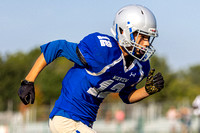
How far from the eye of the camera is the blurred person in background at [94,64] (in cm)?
410

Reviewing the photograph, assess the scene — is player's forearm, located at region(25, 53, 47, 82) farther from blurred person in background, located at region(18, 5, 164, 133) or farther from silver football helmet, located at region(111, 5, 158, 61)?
silver football helmet, located at region(111, 5, 158, 61)

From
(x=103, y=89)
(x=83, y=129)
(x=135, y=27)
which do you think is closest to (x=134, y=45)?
(x=135, y=27)

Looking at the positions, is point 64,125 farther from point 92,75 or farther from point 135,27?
point 135,27

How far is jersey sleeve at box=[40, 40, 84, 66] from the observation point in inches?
163

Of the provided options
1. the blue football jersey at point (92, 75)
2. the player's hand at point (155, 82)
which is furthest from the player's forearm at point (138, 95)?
the blue football jersey at point (92, 75)

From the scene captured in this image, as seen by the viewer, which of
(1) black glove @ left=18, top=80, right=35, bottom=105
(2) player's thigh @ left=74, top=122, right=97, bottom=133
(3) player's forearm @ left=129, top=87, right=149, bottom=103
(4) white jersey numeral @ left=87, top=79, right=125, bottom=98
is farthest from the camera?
(3) player's forearm @ left=129, top=87, right=149, bottom=103

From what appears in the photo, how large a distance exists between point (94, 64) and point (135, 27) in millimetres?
627

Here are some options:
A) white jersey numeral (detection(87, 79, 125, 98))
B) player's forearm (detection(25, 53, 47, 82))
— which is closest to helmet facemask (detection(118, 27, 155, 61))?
white jersey numeral (detection(87, 79, 125, 98))

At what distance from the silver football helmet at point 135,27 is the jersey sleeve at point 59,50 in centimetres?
53

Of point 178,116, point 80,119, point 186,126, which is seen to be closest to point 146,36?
point 80,119

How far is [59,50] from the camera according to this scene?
13.8 feet

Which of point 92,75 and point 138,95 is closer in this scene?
point 92,75

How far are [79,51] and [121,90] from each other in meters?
0.92

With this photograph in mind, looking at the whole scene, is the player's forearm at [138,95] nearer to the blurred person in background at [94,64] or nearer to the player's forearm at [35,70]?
the blurred person in background at [94,64]
